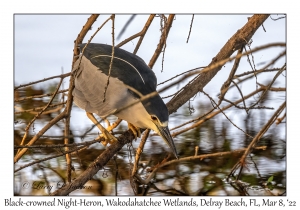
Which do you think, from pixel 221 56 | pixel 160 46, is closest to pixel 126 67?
pixel 160 46

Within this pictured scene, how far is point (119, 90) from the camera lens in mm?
2395

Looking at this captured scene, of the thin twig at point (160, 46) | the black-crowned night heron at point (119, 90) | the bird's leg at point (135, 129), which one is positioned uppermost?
the thin twig at point (160, 46)

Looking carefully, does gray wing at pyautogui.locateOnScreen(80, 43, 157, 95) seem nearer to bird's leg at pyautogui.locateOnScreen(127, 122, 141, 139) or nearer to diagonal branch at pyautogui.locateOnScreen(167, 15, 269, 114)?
diagonal branch at pyautogui.locateOnScreen(167, 15, 269, 114)

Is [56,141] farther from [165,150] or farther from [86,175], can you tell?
[86,175]

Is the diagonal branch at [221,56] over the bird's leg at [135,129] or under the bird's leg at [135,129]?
over

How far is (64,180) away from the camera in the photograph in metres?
2.59

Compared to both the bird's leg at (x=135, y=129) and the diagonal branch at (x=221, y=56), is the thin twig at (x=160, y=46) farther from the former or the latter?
the bird's leg at (x=135, y=129)

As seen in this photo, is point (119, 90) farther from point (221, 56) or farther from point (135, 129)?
point (221, 56)

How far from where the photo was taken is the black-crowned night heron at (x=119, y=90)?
7.35 feet

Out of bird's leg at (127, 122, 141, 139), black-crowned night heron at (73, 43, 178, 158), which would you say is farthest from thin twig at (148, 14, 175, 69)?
bird's leg at (127, 122, 141, 139)

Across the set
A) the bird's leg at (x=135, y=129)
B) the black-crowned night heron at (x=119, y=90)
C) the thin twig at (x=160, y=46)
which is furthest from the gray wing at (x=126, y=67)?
the bird's leg at (x=135, y=129)

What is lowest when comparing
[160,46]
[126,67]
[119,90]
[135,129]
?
[135,129]
